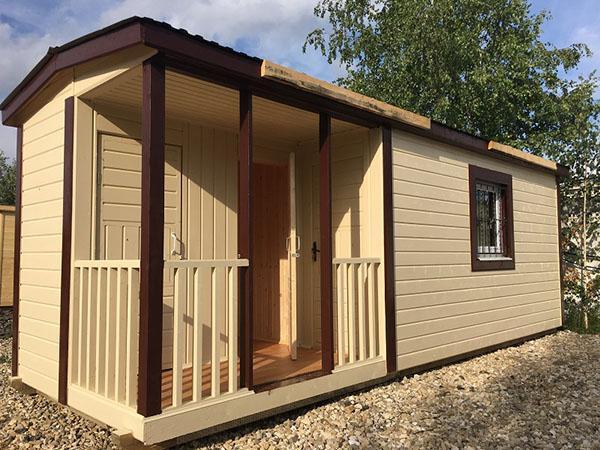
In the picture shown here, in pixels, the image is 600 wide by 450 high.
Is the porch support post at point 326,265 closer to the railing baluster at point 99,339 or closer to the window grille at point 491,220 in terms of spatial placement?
the railing baluster at point 99,339

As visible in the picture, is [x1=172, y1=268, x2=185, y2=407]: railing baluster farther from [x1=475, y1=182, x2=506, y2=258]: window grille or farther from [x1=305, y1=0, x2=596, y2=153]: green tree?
[x1=305, y1=0, x2=596, y2=153]: green tree

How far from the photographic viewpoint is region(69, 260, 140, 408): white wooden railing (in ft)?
9.30

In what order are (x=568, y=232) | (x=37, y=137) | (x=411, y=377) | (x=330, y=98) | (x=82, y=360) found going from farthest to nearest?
(x=568, y=232) < (x=411, y=377) < (x=37, y=137) < (x=330, y=98) < (x=82, y=360)

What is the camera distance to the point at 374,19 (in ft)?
45.1

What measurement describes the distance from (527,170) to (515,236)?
0.98 m

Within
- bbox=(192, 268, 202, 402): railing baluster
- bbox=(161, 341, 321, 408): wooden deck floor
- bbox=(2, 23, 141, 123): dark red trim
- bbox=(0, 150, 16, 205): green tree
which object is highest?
bbox=(0, 150, 16, 205): green tree

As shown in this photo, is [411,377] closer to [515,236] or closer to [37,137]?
[515,236]

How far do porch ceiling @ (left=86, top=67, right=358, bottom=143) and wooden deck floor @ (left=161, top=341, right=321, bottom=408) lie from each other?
6.43 feet

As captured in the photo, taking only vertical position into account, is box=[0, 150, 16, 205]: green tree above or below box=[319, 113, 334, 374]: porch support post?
above

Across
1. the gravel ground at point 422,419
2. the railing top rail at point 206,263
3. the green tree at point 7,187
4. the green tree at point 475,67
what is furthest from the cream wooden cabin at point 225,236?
the green tree at point 7,187

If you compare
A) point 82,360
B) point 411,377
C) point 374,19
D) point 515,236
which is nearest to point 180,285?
point 82,360

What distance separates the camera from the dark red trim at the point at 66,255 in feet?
11.0

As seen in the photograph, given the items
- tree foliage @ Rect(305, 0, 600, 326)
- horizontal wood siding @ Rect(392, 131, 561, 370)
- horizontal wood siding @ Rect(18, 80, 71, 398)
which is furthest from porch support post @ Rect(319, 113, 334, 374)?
tree foliage @ Rect(305, 0, 600, 326)

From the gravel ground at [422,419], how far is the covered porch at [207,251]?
0.60 ft
